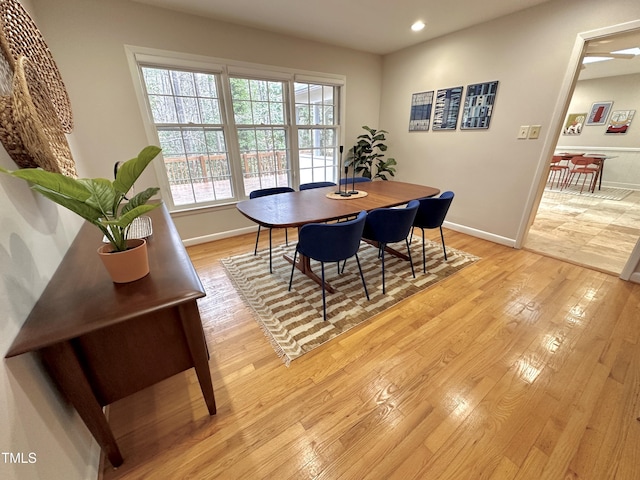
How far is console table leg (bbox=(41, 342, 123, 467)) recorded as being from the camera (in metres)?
0.78

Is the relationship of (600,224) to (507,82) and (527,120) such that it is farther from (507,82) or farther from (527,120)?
(507,82)

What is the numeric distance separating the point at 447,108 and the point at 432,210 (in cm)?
188

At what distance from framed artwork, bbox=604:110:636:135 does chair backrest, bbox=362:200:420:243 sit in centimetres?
752

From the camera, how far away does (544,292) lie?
→ 2.16 meters

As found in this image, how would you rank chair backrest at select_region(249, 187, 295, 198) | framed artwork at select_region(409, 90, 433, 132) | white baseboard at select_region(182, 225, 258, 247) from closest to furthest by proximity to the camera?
chair backrest at select_region(249, 187, 295, 198) < white baseboard at select_region(182, 225, 258, 247) < framed artwork at select_region(409, 90, 433, 132)

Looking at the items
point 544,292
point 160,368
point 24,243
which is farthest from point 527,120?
point 24,243

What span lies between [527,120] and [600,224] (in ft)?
8.02

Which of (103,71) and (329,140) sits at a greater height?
(103,71)

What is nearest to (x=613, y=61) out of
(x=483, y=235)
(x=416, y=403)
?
(x=483, y=235)

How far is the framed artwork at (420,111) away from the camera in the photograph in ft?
Result: 11.4

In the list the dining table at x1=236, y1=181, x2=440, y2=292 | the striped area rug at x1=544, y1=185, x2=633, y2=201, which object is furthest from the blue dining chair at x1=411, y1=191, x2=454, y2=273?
the striped area rug at x1=544, y1=185, x2=633, y2=201

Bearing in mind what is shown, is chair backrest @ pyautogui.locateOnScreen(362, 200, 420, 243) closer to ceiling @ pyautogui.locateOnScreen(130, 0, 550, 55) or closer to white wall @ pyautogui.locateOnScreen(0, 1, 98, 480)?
white wall @ pyautogui.locateOnScreen(0, 1, 98, 480)

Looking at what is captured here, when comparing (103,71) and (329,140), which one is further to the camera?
(329,140)

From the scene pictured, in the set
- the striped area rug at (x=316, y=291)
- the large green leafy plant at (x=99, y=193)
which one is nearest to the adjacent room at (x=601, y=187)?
the striped area rug at (x=316, y=291)
